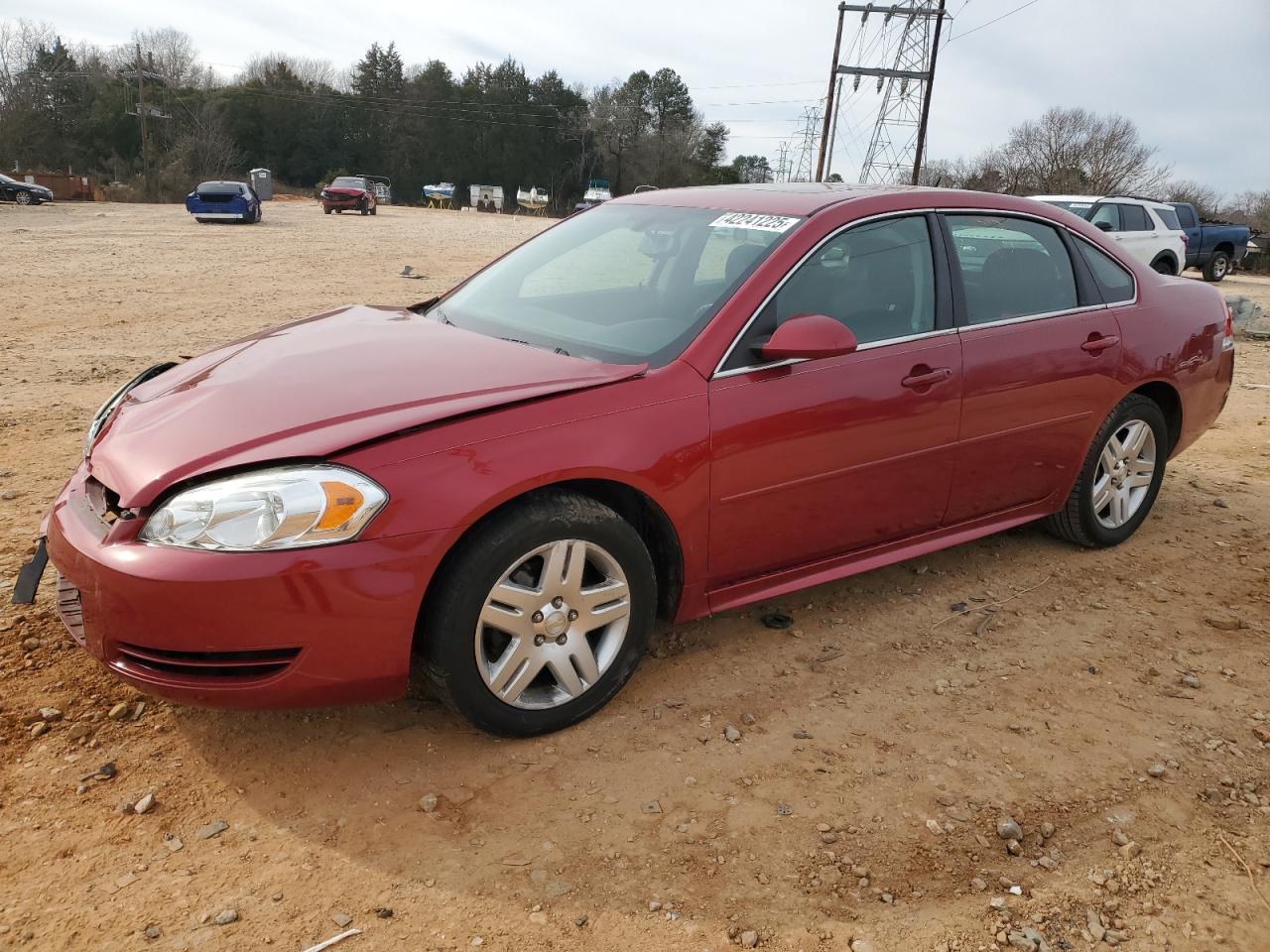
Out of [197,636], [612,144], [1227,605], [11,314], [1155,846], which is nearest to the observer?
[197,636]

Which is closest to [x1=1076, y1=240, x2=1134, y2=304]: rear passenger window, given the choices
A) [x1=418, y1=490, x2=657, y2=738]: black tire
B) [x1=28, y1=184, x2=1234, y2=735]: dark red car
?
[x1=28, y1=184, x2=1234, y2=735]: dark red car

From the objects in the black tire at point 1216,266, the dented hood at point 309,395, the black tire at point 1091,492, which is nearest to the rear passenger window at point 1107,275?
the black tire at point 1091,492

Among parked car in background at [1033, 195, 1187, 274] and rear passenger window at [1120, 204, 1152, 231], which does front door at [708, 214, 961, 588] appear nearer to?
parked car in background at [1033, 195, 1187, 274]

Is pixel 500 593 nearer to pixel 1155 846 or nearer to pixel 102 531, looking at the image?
pixel 102 531

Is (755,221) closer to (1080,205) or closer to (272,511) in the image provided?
(272,511)

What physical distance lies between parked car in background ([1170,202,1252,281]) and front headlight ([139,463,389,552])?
2401cm

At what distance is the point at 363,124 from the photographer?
78.8 meters

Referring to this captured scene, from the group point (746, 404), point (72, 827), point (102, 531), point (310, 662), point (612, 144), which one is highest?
point (612, 144)

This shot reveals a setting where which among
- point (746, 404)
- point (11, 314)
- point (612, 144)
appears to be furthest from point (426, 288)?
point (612, 144)

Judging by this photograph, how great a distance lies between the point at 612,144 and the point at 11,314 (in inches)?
3209

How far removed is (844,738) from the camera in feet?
9.92

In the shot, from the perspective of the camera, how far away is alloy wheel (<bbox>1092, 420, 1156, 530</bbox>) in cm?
446

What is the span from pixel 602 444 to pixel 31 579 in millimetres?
1867

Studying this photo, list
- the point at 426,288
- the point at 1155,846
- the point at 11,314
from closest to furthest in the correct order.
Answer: the point at 1155,846
the point at 11,314
the point at 426,288
